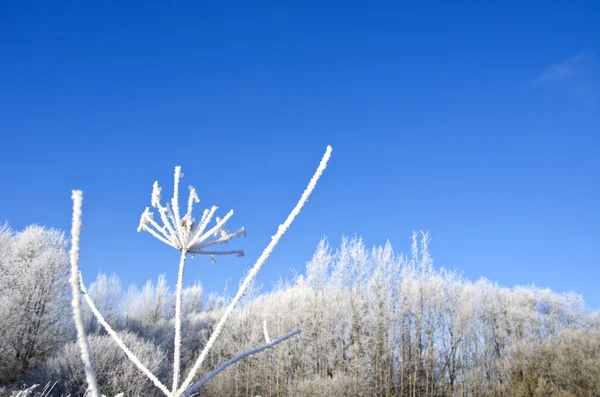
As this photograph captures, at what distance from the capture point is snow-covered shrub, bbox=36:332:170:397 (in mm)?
15477

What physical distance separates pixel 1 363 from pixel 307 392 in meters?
12.3

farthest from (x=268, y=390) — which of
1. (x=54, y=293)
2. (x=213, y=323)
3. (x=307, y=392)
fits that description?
(x=54, y=293)

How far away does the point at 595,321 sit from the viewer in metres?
25.3

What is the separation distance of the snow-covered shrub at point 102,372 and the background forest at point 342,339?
0.18ft

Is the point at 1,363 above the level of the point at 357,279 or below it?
below

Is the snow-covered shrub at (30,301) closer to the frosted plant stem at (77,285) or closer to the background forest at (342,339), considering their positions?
the background forest at (342,339)

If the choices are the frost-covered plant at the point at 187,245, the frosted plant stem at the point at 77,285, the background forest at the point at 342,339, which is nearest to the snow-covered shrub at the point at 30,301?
the background forest at the point at 342,339

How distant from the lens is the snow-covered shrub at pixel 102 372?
1548 centimetres

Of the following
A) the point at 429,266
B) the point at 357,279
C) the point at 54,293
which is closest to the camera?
the point at 54,293

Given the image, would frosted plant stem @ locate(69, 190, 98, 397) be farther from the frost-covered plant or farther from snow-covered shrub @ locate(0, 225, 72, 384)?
snow-covered shrub @ locate(0, 225, 72, 384)

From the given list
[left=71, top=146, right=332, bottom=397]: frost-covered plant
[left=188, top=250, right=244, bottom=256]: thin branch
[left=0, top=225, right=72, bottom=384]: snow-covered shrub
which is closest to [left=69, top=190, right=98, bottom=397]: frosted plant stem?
[left=71, top=146, right=332, bottom=397]: frost-covered plant

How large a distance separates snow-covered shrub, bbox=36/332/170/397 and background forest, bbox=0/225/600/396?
0.05m

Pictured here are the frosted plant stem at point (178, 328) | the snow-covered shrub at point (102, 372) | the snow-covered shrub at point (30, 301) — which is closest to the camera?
the frosted plant stem at point (178, 328)

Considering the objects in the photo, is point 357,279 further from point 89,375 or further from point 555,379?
point 89,375
